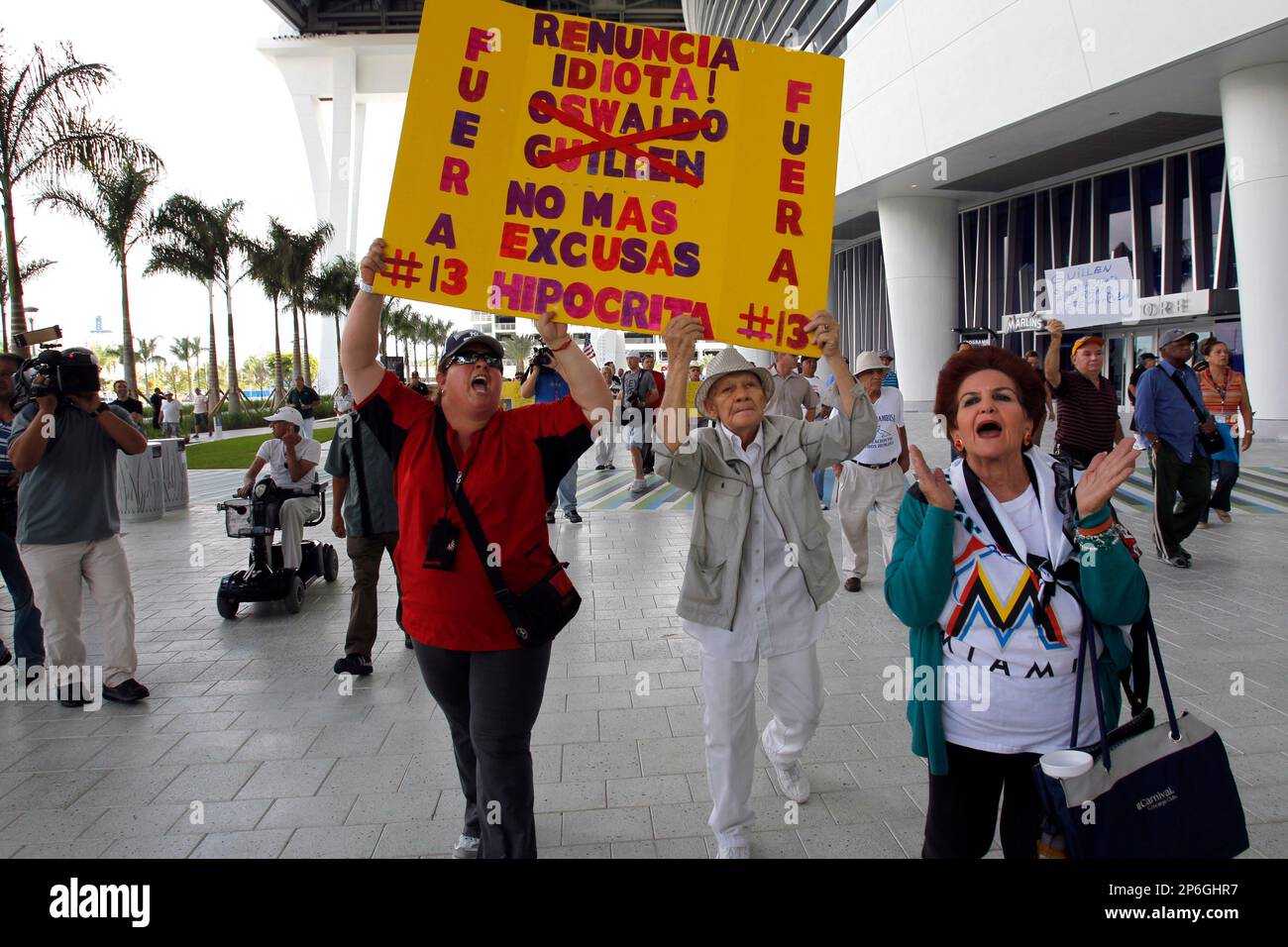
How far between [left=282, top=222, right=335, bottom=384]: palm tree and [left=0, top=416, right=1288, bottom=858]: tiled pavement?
39.4 m

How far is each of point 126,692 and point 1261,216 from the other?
66.7ft

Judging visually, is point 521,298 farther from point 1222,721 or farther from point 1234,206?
point 1234,206

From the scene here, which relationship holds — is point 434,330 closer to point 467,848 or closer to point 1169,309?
point 1169,309

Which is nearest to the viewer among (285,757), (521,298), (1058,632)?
(1058,632)

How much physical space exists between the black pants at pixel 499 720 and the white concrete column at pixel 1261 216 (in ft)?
64.4

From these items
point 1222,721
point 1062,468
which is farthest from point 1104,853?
point 1222,721

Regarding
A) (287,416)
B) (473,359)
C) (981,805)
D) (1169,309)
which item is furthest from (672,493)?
(1169,309)

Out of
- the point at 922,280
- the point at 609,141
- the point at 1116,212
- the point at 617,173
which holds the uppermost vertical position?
the point at 1116,212

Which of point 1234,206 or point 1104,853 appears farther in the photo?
point 1234,206

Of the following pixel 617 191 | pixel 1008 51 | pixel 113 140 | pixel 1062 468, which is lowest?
pixel 1062 468

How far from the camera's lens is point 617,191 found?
336 cm

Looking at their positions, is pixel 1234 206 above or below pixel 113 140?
below

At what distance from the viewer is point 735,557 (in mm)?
3229
